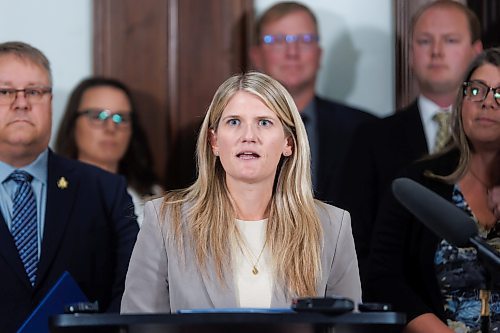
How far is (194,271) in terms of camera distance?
3303 millimetres

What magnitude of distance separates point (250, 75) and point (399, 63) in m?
2.36

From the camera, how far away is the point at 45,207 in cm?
418

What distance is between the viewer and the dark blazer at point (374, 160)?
4586mm

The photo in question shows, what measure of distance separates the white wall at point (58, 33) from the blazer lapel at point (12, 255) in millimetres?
1492

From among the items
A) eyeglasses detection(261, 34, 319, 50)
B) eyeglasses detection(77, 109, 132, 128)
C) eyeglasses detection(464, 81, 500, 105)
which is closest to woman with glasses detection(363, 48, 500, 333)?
eyeglasses detection(464, 81, 500, 105)

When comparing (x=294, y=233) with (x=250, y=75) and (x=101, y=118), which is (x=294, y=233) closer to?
(x=250, y=75)

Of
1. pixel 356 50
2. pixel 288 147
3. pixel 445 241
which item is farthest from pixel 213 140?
pixel 356 50

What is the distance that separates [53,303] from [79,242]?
0.54 meters

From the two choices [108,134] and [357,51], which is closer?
[108,134]

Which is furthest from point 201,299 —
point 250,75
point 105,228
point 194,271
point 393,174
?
point 393,174

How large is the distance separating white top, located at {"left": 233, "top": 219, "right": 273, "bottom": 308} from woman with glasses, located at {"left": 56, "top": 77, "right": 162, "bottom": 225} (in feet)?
5.78

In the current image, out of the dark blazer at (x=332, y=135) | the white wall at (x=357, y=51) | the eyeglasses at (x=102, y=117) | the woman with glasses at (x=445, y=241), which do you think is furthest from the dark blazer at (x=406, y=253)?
the white wall at (x=357, y=51)

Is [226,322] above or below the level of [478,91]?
below

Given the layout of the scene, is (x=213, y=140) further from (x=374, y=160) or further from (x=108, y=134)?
(x=108, y=134)
